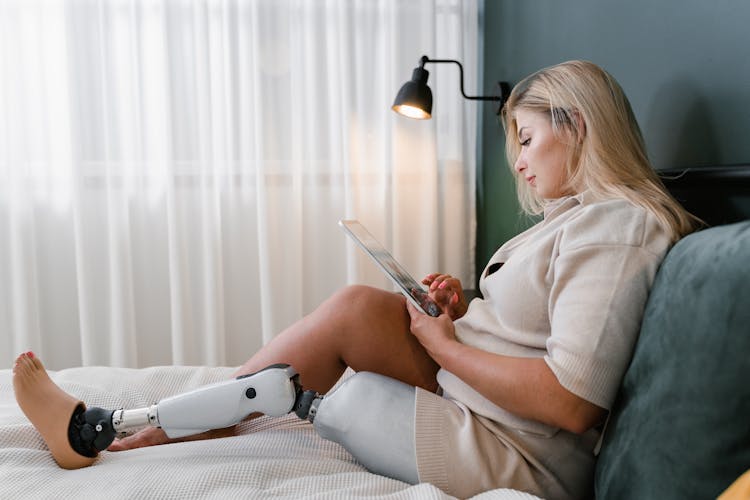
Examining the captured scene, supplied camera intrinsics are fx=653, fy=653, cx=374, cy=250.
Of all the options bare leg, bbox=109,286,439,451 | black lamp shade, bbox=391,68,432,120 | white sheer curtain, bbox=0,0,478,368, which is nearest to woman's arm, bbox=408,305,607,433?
bare leg, bbox=109,286,439,451

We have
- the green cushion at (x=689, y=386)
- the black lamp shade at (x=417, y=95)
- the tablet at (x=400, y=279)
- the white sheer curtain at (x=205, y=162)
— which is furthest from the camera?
the white sheer curtain at (x=205, y=162)

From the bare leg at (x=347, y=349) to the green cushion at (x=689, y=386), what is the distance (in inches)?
16.2

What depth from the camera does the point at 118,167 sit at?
2449 mm

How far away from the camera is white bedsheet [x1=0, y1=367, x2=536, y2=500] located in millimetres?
896

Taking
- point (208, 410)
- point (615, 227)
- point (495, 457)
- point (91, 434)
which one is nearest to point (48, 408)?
point (91, 434)

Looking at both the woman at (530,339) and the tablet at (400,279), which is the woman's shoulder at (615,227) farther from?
the tablet at (400,279)

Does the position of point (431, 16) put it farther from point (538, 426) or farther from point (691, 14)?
point (538, 426)

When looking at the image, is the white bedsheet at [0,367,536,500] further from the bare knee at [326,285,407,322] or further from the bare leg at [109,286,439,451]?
the bare knee at [326,285,407,322]

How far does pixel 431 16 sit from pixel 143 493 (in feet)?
6.66

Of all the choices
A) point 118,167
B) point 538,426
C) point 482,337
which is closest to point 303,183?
point 118,167

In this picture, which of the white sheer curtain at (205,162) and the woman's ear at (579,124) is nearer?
the woman's ear at (579,124)

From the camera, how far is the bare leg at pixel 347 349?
45.7 inches

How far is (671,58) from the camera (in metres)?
1.22

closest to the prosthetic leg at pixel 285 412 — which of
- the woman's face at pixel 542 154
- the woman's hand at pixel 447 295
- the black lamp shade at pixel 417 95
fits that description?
the woman's hand at pixel 447 295
